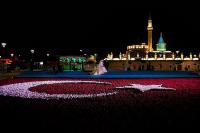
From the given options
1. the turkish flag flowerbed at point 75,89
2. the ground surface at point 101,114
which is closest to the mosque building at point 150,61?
the turkish flag flowerbed at point 75,89

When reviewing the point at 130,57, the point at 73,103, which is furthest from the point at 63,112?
the point at 130,57

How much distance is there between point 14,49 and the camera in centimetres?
7906

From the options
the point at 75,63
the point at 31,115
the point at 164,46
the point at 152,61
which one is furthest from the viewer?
the point at 164,46

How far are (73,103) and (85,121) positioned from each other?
2968 millimetres

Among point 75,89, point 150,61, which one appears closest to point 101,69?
point 75,89

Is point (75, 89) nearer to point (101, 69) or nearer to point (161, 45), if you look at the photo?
point (101, 69)

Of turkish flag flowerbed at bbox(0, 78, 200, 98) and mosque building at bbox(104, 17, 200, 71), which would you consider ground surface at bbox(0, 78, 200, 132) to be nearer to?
turkish flag flowerbed at bbox(0, 78, 200, 98)

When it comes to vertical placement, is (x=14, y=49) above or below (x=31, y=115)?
above

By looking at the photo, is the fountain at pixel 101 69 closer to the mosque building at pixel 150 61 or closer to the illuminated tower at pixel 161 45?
the mosque building at pixel 150 61

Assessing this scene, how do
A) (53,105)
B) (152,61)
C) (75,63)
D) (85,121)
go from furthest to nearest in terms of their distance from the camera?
(152,61), (75,63), (53,105), (85,121)

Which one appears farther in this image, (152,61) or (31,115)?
(152,61)

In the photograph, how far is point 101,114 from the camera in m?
8.50

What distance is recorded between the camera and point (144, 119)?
7.83 metres

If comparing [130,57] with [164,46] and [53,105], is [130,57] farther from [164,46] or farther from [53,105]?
[53,105]
